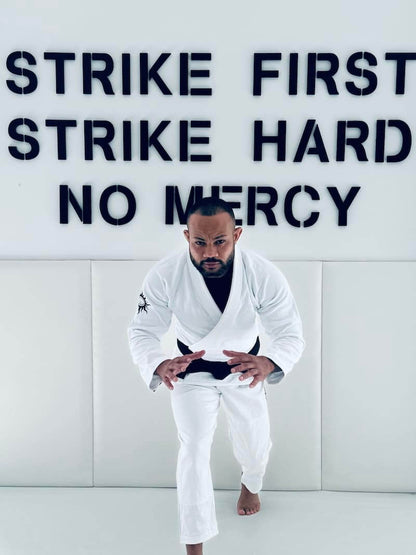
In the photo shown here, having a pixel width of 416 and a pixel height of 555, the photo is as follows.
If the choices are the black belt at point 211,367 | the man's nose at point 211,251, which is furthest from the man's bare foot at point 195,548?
the man's nose at point 211,251

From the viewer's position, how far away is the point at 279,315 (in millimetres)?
2090

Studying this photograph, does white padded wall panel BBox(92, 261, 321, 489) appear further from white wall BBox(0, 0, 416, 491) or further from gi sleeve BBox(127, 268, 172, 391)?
gi sleeve BBox(127, 268, 172, 391)

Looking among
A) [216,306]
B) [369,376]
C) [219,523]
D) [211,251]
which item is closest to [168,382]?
[216,306]

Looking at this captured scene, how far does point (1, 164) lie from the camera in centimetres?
235

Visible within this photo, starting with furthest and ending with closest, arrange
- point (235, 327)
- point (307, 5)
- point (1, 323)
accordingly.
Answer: point (1, 323) → point (307, 5) → point (235, 327)

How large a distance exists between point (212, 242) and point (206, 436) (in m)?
0.61

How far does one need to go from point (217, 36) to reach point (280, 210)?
68 cm

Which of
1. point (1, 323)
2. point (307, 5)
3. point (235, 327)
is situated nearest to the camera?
point (235, 327)

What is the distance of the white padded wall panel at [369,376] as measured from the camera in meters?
2.34

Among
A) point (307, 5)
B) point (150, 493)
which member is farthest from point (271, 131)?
point (150, 493)

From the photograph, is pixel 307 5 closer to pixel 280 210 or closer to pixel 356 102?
pixel 356 102

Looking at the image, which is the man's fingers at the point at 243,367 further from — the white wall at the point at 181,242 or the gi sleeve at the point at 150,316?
the white wall at the point at 181,242

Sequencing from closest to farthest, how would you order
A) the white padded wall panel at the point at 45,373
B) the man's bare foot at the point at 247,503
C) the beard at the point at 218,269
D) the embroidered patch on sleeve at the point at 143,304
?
the beard at the point at 218,269
the embroidered patch on sleeve at the point at 143,304
the man's bare foot at the point at 247,503
the white padded wall panel at the point at 45,373

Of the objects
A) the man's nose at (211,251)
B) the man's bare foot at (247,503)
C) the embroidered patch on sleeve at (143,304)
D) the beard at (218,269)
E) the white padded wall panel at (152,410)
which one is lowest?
the man's bare foot at (247,503)
